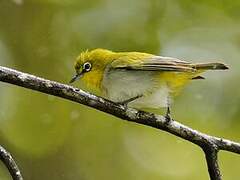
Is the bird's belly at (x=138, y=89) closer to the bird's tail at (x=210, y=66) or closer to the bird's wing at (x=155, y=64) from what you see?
the bird's wing at (x=155, y=64)

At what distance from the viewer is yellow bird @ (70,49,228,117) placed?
270cm

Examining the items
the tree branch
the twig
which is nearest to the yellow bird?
the tree branch

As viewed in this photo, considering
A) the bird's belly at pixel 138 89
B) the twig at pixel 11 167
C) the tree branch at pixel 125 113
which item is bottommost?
the twig at pixel 11 167

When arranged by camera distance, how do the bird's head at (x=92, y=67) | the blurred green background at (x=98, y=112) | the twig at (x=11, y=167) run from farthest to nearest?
the blurred green background at (x=98, y=112), the bird's head at (x=92, y=67), the twig at (x=11, y=167)

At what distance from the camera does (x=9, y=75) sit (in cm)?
196

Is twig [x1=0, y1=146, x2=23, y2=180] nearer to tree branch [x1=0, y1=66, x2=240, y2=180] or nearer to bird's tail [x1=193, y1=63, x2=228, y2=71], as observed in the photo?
tree branch [x1=0, y1=66, x2=240, y2=180]

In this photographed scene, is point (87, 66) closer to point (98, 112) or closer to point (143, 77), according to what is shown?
point (143, 77)

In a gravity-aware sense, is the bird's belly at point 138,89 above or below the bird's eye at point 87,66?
below

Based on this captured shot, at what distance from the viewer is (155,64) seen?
2.76 meters

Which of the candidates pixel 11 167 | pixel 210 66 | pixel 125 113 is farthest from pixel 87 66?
pixel 11 167

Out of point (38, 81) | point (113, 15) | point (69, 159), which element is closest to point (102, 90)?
point (38, 81)

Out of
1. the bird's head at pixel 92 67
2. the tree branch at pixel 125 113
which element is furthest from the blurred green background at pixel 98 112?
the tree branch at pixel 125 113

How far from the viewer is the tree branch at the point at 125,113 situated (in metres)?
1.95

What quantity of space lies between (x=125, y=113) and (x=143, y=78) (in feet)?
2.24
